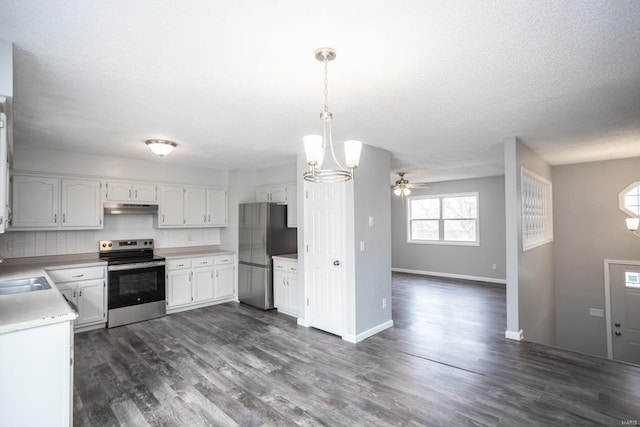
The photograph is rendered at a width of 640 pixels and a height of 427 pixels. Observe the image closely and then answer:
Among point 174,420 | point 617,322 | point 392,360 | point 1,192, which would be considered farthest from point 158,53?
point 617,322

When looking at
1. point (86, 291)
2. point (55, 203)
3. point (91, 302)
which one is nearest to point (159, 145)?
point (55, 203)

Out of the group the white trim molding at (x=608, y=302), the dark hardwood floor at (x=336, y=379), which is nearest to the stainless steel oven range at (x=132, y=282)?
the dark hardwood floor at (x=336, y=379)

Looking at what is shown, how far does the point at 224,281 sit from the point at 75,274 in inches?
86.0

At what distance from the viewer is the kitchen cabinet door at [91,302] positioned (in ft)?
13.8

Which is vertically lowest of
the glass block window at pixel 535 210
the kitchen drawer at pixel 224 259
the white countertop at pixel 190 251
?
the kitchen drawer at pixel 224 259

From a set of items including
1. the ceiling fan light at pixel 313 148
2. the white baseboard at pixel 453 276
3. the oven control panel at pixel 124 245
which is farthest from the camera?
the white baseboard at pixel 453 276

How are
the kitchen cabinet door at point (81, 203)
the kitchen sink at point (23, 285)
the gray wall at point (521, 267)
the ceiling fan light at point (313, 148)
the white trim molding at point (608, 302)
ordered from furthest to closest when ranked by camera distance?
1. the white trim molding at point (608, 302)
2. the kitchen cabinet door at point (81, 203)
3. the gray wall at point (521, 267)
4. the kitchen sink at point (23, 285)
5. the ceiling fan light at point (313, 148)

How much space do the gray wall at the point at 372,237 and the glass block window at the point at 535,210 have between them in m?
1.72

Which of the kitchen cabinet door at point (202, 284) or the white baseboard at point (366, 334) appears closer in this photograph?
the white baseboard at point (366, 334)

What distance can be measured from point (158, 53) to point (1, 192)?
1145 millimetres

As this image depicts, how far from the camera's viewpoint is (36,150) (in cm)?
419

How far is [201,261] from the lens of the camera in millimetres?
5438

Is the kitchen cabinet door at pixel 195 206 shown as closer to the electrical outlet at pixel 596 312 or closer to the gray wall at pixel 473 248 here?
the gray wall at pixel 473 248

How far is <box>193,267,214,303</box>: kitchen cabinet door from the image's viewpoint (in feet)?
17.6
